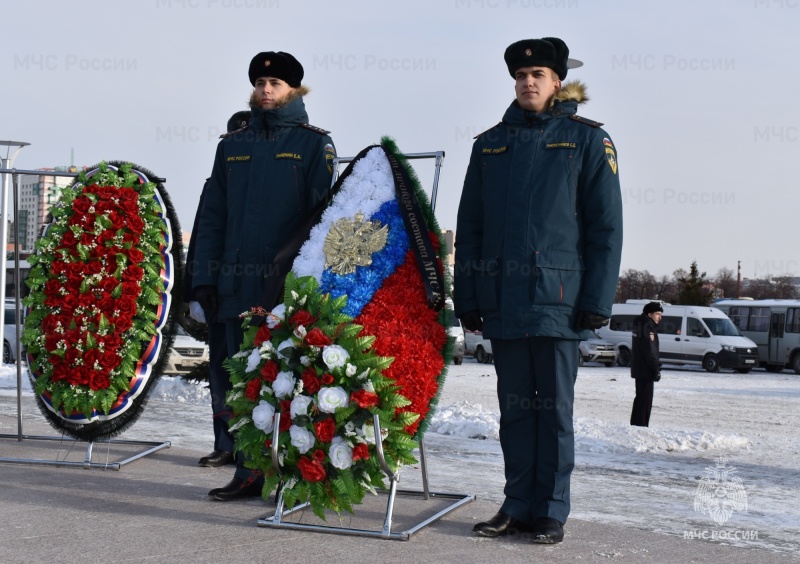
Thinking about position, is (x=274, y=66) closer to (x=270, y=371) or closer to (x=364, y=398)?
(x=270, y=371)

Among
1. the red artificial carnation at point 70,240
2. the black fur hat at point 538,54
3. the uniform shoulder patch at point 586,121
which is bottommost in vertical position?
the red artificial carnation at point 70,240

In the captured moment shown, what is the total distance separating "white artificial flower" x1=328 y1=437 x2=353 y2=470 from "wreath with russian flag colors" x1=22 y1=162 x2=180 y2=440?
240 centimetres

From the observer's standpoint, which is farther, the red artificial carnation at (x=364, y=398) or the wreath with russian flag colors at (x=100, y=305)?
the wreath with russian flag colors at (x=100, y=305)

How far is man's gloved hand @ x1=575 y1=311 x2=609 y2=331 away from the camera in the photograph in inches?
198

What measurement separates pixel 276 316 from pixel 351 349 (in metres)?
0.45

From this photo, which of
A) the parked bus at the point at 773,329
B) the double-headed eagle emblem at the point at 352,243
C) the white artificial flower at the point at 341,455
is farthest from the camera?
the parked bus at the point at 773,329

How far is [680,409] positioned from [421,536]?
14.4m

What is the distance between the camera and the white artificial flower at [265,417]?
511cm

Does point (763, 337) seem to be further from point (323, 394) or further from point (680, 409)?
point (323, 394)

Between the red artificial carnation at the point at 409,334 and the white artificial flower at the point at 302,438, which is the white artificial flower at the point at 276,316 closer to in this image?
→ the red artificial carnation at the point at 409,334

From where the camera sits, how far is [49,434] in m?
8.78

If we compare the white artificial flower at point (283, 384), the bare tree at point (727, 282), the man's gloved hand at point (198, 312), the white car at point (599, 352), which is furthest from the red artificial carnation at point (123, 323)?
the bare tree at point (727, 282)

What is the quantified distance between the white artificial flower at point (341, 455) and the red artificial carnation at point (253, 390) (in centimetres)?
51

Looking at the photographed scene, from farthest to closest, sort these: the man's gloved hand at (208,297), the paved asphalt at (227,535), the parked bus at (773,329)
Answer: the parked bus at (773,329) < the man's gloved hand at (208,297) < the paved asphalt at (227,535)
